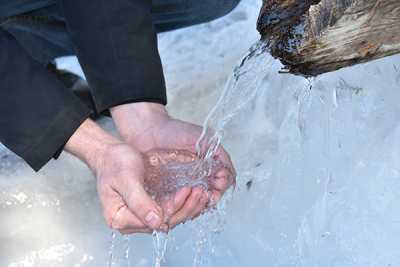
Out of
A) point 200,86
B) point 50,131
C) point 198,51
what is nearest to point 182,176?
point 50,131

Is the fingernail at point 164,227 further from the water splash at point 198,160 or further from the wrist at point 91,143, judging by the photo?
the wrist at point 91,143

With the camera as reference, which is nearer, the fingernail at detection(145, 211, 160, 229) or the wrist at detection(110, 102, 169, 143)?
the fingernail at detection(145, 211, 160, 229)

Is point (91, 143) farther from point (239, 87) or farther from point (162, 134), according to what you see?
point (239, 87)

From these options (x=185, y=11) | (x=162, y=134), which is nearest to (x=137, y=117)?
(x=162, y=134)

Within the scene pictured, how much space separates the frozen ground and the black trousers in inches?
17.6

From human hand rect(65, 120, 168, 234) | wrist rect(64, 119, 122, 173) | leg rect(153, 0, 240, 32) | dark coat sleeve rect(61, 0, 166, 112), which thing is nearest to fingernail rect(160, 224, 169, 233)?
human hand rect(65, 120, 168, 234)

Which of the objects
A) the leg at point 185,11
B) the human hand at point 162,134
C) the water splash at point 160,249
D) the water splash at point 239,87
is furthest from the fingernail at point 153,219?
the leg at point 185,11

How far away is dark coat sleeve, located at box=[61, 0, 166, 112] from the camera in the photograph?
4.74ft

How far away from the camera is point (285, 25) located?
3.22 ft

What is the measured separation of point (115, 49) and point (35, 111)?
0.23m

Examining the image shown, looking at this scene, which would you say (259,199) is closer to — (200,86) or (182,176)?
(182,176)

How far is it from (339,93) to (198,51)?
74 centimetres

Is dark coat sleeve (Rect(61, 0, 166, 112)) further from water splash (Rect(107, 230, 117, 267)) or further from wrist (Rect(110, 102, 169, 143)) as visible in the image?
water splash (Rect(107, 230, 117, 267))

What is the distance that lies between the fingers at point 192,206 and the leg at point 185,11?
2.29ft
